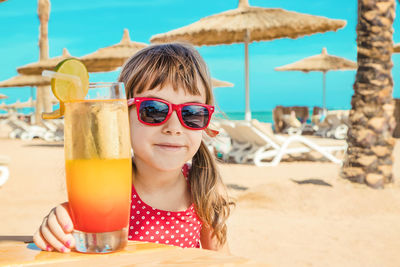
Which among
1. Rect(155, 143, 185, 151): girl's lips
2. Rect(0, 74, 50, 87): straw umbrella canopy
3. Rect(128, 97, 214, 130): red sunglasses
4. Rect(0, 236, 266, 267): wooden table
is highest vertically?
Rect(0, 74, 50, 87): straw umbrella canopy

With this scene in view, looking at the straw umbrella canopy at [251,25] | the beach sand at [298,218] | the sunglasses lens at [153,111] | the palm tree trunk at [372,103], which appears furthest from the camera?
the straw umbrella canopy at [251,25]

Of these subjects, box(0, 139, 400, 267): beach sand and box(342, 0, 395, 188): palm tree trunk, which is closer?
box(0, 139, 400, 267): beach sand

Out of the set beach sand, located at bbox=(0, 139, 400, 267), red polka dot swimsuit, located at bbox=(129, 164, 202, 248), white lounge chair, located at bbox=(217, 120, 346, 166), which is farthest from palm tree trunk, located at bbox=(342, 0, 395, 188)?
red polka dot swimsuit, located at bbox=(129, 164, 202, 248)

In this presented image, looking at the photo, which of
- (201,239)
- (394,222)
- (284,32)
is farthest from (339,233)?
(284,32)

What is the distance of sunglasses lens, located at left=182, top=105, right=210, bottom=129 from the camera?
1244mm

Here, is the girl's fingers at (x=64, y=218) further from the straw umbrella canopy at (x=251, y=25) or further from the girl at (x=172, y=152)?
the straw umbrella canopy at (x=251, y=25)

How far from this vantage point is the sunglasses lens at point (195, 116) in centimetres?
124

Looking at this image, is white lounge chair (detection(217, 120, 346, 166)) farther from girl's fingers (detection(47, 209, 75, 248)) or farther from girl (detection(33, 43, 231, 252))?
girl's fingers (detection(47, 209, 75, 248))

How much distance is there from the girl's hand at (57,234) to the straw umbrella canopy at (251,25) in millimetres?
8131

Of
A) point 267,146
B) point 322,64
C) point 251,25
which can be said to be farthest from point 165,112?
point 322,64

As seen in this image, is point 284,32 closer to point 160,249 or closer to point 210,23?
point 210,23

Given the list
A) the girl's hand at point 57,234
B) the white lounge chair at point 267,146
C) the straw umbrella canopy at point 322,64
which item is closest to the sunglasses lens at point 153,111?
the girl's hand at point 57,234

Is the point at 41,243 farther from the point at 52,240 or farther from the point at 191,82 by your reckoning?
the point at 191,82

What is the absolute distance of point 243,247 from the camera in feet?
11.2
